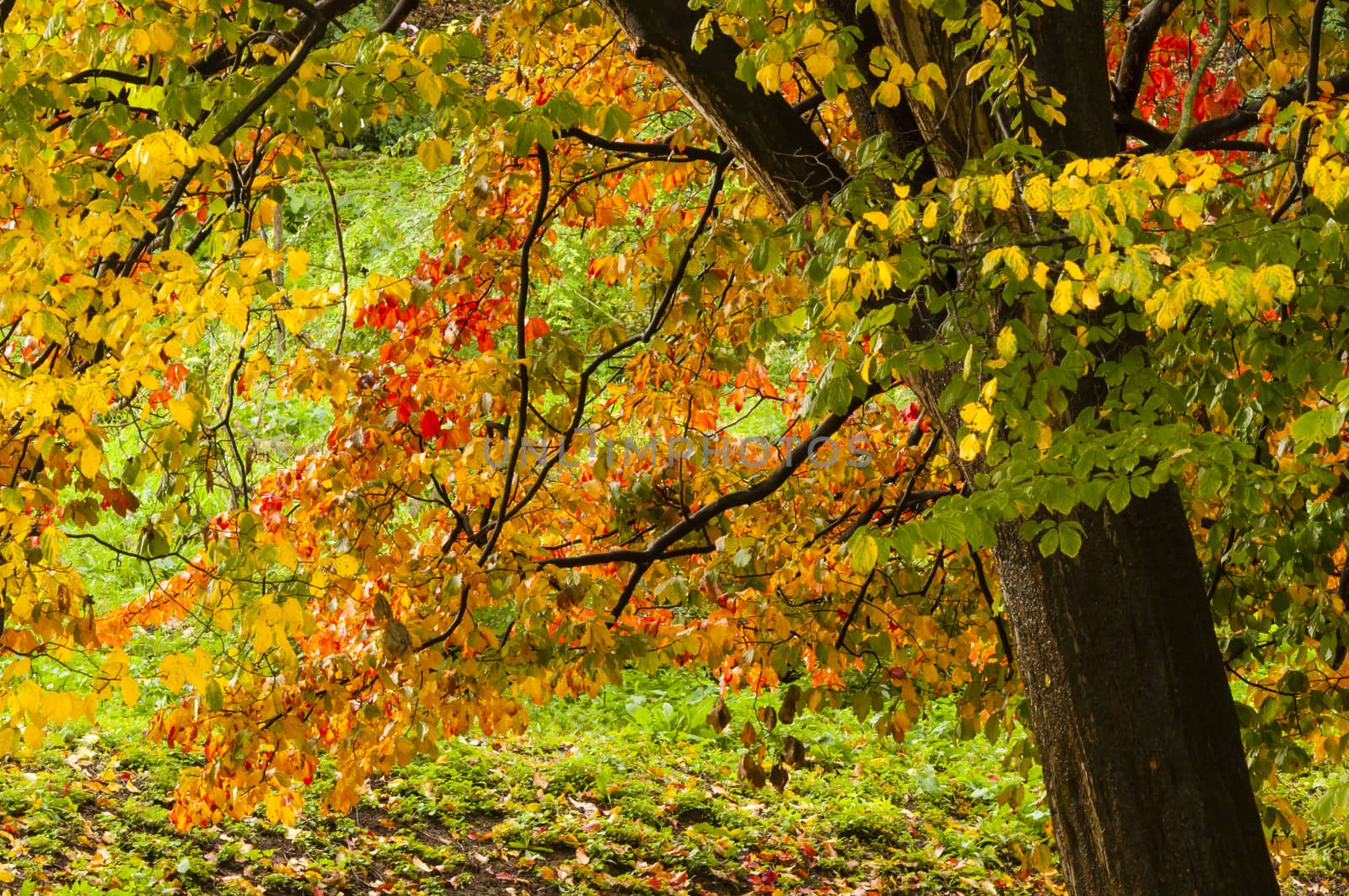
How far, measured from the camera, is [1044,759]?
3.14 metres

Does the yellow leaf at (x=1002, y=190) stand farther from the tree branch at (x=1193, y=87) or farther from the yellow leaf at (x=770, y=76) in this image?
the tree branch at (x=1193, y=87)

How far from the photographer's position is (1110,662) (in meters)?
2.96

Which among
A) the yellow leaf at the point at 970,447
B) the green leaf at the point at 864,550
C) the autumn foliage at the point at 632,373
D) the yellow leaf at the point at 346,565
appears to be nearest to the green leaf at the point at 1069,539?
the autumn foliage at the point at 632,373

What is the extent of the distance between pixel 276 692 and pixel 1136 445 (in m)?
2.83

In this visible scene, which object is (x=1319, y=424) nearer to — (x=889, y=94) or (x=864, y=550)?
(x=864, y=550)

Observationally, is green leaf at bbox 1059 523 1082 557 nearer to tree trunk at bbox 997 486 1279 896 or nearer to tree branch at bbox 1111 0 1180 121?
tree trunk at bbox 997 486 1279 896

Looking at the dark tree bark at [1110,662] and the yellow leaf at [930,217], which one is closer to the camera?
the yellow leaf at [930,217]

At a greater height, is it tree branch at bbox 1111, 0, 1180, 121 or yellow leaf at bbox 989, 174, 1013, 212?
tree branch at bbox 1111, 0, 1180, 121

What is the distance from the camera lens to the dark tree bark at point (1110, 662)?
115 inches

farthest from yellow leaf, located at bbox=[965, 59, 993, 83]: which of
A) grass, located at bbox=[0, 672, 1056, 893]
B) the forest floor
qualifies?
grass, located at bbox=[0, 672, 1056, 893]

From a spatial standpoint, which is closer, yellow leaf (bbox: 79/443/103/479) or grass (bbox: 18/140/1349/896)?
yellow leaf (bbox: 79/443/103/479)

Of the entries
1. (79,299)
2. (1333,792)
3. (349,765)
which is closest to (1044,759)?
(1333,792)

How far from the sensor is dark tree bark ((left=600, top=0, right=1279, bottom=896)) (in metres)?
2.92

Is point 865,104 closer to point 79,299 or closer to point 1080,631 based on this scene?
point 1080,631
